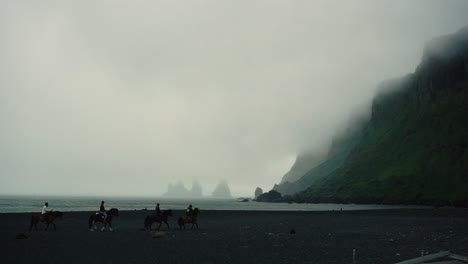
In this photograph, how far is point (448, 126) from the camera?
19600 centimetres

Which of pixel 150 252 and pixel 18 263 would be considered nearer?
pixel 18 263

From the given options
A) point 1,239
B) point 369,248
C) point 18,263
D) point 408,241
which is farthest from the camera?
point 1,239

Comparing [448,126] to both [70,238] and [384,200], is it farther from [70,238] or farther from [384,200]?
[70,238]

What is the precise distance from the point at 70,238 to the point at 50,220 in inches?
332

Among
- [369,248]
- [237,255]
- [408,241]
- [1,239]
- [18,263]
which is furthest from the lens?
[1,239]

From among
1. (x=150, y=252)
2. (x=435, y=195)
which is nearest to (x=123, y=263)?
(x=150, y=252)

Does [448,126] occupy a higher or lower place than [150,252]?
higher

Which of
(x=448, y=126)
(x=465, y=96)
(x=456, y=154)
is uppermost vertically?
(x=465, y=96)

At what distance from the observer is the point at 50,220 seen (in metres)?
42.9

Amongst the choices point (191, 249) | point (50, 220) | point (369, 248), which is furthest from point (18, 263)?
point (50, 220)

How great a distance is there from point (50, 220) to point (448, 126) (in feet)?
607

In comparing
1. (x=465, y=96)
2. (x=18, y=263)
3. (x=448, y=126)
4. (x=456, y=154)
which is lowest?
(x=18, y=263)

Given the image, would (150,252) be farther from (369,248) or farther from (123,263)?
(369,248)

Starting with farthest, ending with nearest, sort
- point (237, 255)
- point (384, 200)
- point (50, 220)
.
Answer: point (384, 200) → point (50, 220) → point (237, 255)
